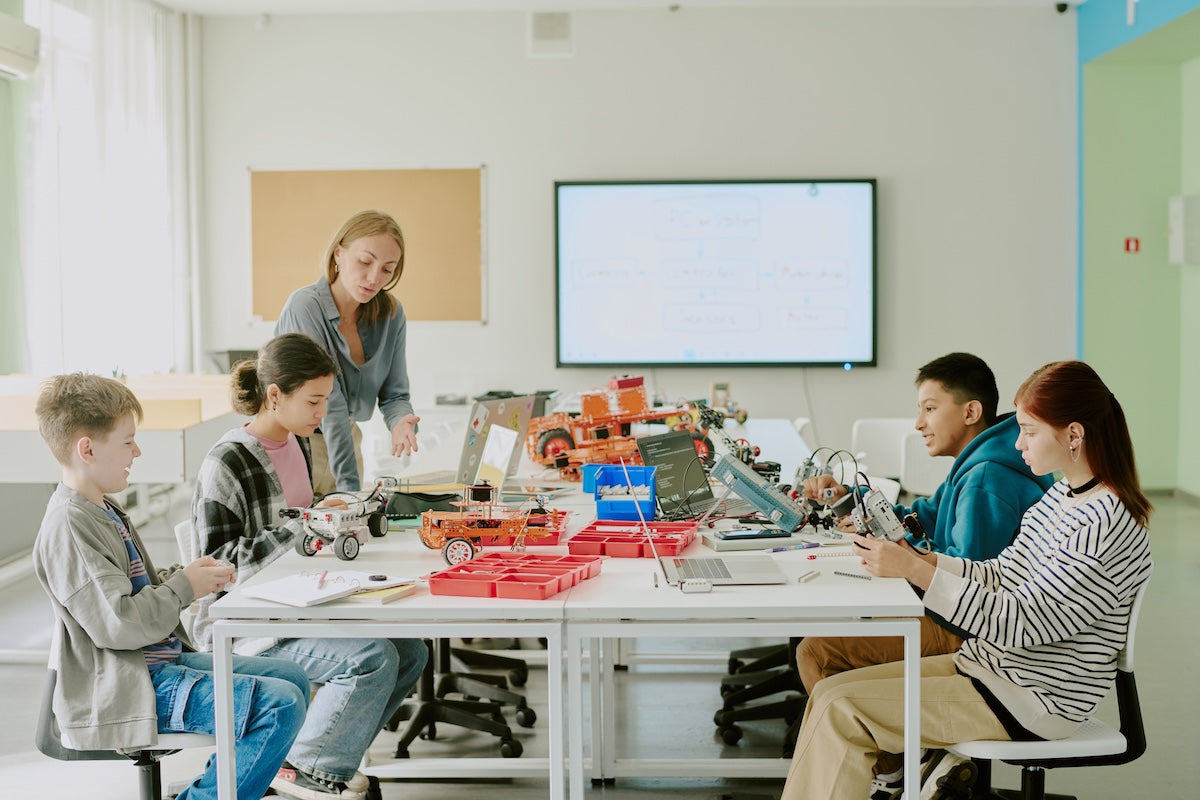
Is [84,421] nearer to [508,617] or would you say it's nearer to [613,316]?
[508,617]

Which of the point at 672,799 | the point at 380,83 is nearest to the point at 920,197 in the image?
the point at 380,83

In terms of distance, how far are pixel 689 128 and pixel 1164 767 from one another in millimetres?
4492

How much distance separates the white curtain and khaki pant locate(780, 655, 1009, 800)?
4350 mm

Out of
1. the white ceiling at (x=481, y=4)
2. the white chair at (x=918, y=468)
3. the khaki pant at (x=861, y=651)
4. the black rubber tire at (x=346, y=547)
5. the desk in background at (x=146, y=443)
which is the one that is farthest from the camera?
the white ceiling at (x=481, y=4)

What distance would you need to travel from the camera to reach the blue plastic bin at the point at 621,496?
8.99 ft

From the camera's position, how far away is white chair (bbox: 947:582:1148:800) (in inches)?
80.5

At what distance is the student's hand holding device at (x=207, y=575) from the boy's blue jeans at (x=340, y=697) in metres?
0.31

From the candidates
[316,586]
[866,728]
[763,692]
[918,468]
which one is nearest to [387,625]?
[316,586]

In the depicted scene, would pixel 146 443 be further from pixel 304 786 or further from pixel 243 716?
pixel 243 716

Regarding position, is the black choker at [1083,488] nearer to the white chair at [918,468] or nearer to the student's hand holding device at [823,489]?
the student's hand holding device at [823,489]

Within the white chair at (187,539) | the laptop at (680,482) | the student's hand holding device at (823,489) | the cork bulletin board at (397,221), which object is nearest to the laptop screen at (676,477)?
the laptop at (680,482)

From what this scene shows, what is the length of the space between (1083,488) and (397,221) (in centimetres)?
514

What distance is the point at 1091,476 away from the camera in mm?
2064

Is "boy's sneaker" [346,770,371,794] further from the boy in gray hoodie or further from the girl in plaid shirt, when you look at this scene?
the boy in gray hoodie
